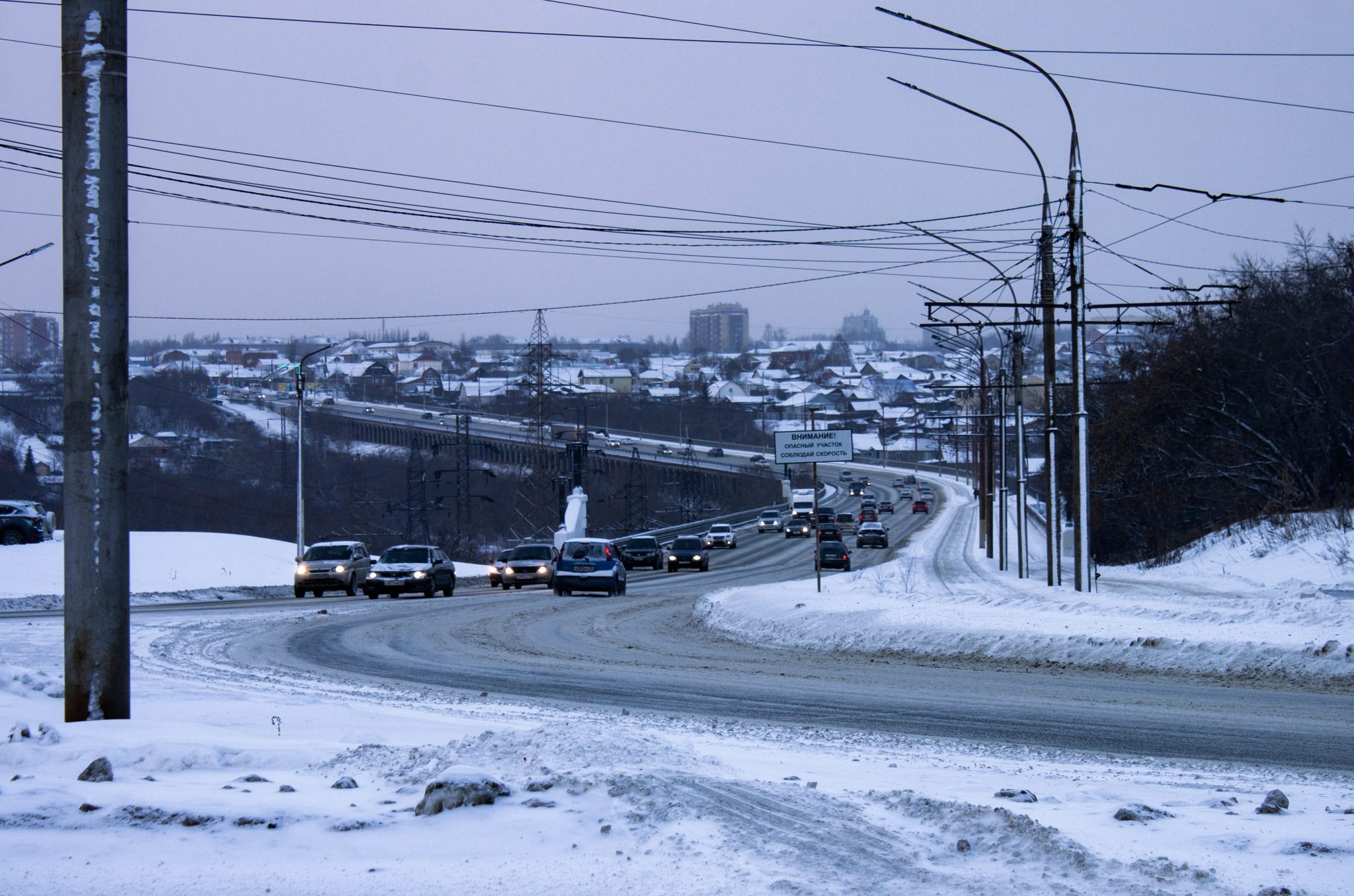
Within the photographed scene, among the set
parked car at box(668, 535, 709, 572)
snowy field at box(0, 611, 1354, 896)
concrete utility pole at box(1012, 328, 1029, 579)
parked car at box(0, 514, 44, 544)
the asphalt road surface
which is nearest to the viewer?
snowy field at box(0, 611, 1354, 896)

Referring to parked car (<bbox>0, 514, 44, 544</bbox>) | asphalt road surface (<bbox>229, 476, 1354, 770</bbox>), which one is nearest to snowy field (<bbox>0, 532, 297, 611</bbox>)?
parked car (<bbox>0, 514, 44, 544</bbox>)

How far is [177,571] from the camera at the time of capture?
4025 centimetres

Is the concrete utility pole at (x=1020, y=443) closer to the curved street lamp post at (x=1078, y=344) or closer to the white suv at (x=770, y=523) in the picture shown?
the curved street lamp post at (x=1078, y=344)

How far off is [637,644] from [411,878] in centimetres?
1525

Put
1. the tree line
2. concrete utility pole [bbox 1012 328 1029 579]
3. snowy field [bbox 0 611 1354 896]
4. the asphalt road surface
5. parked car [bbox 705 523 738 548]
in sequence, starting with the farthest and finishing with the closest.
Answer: parked car [bbox 705 523 738 548], the tree line, concrete utility pole [bbox 1012 328 1029 579], the asphalt road surface, snowy field [bbox 0 611 1354 896]

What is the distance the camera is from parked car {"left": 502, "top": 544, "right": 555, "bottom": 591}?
42906 millimetres

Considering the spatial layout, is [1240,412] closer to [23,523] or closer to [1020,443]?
[1020,443]

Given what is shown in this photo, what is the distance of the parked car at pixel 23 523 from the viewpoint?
158ft

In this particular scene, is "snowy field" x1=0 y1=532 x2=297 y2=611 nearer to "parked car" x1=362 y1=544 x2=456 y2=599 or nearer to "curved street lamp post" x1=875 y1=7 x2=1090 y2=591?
"parked car" x1=362 y1=544 x2=456 y2=599

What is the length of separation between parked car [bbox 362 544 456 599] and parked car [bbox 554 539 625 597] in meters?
3.31

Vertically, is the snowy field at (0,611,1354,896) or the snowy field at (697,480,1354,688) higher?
the snowy field at (0,611,1354,896)

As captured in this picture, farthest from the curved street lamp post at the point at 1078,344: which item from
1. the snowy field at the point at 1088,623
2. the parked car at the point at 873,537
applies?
the parked car at the point at 873,537

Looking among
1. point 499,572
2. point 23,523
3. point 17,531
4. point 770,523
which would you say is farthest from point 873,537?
point 17,531

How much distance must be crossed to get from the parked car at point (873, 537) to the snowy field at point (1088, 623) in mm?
38148
